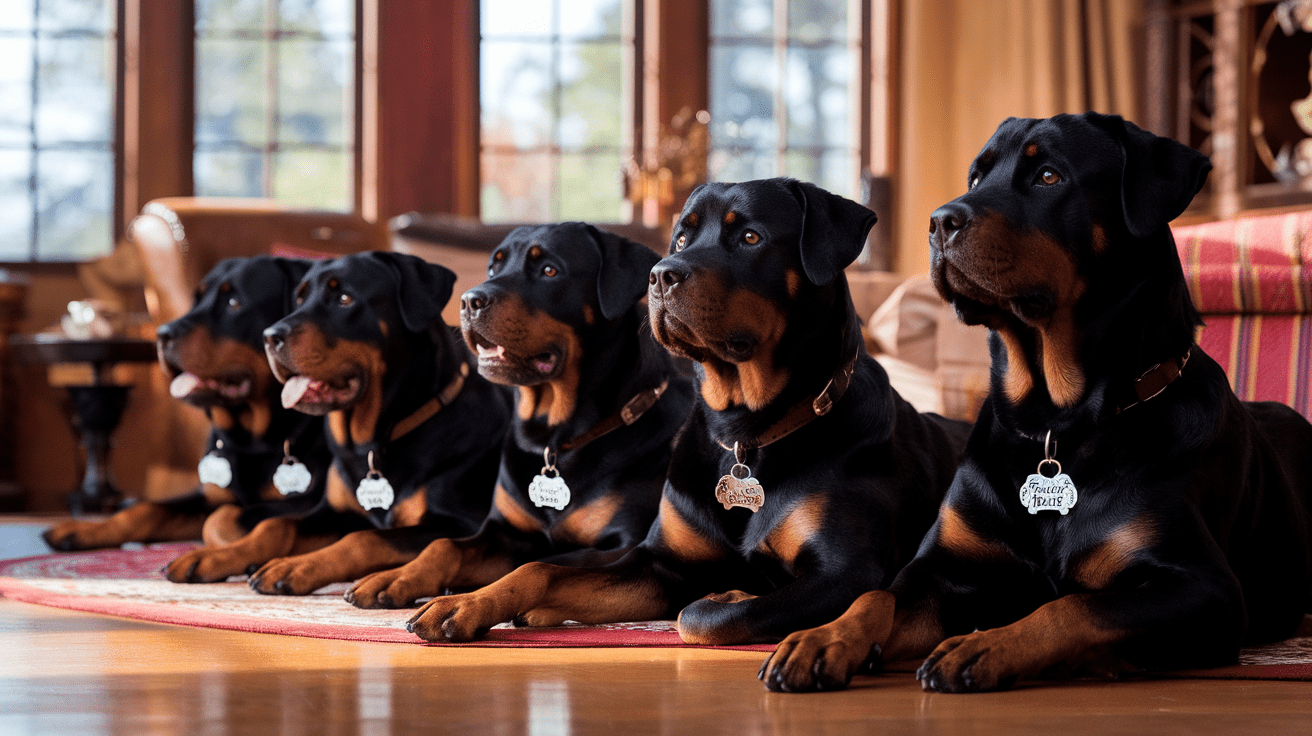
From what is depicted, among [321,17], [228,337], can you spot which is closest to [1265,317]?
[228,337]

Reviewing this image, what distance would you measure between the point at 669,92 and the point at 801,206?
5825mm

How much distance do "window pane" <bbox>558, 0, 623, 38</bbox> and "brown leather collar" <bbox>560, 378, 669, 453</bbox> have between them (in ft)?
18.4

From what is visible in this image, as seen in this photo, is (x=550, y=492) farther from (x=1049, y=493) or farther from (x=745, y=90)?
(x=745, y=90)

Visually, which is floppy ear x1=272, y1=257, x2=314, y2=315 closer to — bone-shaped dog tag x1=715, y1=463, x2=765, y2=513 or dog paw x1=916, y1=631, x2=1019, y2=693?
bone-shaped dog tag x1=715, y1=463, x2=765, y2=513

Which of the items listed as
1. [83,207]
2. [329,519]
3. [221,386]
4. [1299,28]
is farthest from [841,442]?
[83,207]

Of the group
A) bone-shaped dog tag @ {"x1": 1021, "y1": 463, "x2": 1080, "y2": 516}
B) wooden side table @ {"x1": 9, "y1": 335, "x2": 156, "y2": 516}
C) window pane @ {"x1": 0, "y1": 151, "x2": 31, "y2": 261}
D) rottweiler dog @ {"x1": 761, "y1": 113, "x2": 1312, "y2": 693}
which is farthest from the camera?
window pane @ {"x1": 0, "y1": 151, "x2": 31, "y2": 261}

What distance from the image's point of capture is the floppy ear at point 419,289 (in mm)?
3188

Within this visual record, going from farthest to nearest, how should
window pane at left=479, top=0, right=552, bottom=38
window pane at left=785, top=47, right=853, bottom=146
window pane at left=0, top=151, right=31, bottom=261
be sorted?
window pane at left=785, top=47, right=853, bottom=146 < window pane at left=479, top=0, right=552, bottom=38 < window pane at left=0, top=151, right=31, bottom=261

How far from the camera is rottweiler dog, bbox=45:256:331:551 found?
355cm

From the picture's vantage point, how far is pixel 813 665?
5.74 ft

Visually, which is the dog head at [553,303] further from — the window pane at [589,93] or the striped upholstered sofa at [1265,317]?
the window pane at [589,93]

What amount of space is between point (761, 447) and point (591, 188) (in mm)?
5909

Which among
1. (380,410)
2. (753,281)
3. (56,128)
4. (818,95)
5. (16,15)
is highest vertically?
(16,15)

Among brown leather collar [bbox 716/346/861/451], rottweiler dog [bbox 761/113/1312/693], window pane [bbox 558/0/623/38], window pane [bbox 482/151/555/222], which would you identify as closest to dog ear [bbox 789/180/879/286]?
brown leather collar [bbox 716/346/861/451]
